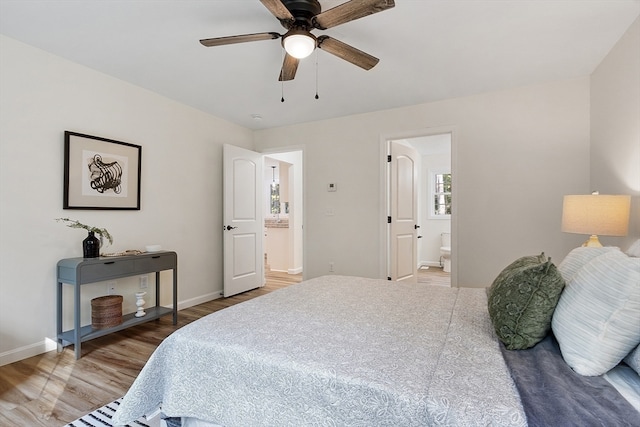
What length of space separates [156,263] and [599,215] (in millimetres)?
3578

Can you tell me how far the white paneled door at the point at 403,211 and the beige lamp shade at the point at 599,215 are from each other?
77.4 inches

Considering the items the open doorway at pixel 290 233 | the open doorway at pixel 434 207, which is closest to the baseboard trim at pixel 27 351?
the open doorway at pixel 290 233

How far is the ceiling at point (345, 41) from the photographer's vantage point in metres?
2.01

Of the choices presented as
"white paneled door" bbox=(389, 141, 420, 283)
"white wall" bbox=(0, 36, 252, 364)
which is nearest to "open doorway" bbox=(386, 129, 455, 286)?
"white paneled door" bbox=(389, 141, 420, 283)

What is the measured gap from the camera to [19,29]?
2244mm

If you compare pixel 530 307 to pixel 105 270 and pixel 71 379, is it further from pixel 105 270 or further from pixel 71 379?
pixel 105 270

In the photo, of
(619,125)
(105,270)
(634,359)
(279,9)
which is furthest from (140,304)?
(619,125)

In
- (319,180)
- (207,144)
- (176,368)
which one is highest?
(207,144)

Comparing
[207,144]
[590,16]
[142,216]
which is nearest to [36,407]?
[142,216]

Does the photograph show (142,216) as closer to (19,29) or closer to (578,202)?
(19,29)

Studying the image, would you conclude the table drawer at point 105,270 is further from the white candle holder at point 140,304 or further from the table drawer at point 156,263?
the white candle holder at point 140,304

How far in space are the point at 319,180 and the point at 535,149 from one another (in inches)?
97.5

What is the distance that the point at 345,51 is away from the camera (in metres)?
2.02

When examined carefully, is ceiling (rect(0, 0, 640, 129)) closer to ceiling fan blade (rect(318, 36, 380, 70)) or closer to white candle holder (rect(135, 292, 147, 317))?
ceiling fan blade (rect(318, 36, 380, 70))
